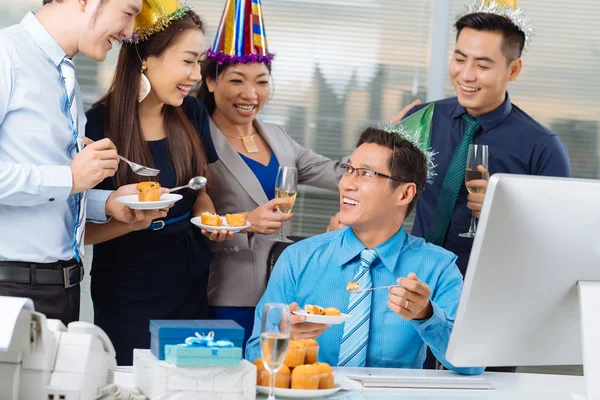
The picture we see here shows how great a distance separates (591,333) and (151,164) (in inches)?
69.1

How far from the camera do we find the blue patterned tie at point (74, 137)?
96.3 inches

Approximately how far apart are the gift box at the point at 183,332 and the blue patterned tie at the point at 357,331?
66 centimetres

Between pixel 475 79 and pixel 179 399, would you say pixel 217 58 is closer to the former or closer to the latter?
pixel 475 79

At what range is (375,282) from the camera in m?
2.50

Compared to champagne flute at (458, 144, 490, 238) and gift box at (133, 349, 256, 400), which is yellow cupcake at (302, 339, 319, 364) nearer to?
gift box at (133, 349, 256, 400)

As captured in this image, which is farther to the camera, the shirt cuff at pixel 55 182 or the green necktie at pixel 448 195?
the green necktie at pixel 448 195

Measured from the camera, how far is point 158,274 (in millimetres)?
3012

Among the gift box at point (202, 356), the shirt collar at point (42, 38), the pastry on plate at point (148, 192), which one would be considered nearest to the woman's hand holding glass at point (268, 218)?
the pastry on plate at point (148, 192)

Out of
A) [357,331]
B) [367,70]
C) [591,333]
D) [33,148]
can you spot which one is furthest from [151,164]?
[367,70]

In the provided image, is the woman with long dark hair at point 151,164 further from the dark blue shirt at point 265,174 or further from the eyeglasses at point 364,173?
the eyeglasses at point 364,173

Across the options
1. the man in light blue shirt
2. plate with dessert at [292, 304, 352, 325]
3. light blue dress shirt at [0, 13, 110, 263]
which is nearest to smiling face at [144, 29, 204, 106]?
the man in light blue shirt

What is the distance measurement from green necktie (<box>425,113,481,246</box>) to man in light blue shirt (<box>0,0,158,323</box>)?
1.40 metres

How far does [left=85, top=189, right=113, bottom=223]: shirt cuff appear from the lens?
2.74m

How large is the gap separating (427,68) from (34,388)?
3.70 metres
